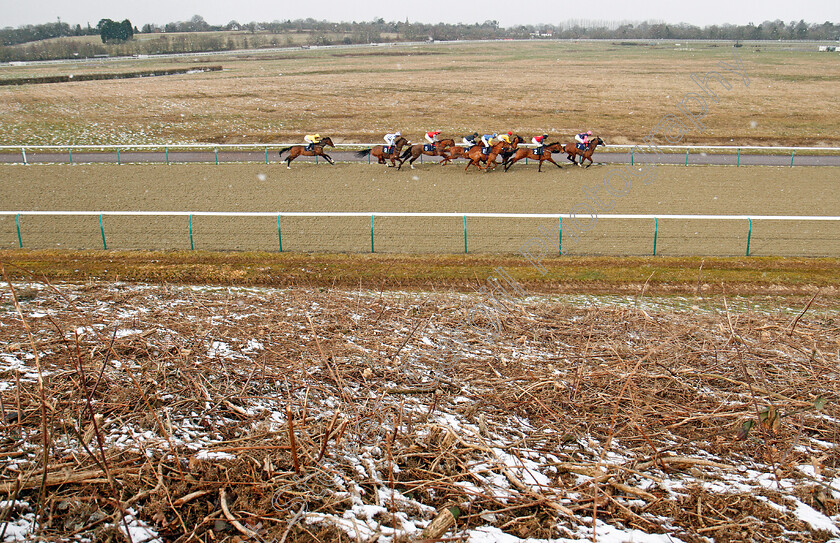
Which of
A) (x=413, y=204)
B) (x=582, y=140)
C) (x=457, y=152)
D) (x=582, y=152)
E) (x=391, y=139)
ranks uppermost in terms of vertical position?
(x=391, y=139)

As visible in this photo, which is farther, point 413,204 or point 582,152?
point 582,152

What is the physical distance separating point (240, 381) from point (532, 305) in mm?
5332

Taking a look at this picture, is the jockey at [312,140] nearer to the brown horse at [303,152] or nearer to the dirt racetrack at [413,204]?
the brown horse at [303,152]

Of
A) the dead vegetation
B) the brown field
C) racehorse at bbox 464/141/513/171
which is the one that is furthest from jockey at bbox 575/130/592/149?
the dead vegetation

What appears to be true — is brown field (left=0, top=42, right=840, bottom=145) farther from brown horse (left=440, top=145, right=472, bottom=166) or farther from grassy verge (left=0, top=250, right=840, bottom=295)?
grassy verge (left=0, top=250, right=840, bottom=295)

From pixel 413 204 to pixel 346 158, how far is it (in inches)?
379

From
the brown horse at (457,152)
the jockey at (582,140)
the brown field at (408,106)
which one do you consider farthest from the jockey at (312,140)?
the jockey at (582,140)

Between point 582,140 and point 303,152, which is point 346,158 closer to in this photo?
point 303,152

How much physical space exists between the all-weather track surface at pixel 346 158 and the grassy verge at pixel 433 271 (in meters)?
12.1

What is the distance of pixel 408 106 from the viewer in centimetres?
4225

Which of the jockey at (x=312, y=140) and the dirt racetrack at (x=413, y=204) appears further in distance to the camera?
the jockey at (x=312, y=140)

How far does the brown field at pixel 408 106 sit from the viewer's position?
3384cm

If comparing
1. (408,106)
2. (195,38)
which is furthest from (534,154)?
(195,38)

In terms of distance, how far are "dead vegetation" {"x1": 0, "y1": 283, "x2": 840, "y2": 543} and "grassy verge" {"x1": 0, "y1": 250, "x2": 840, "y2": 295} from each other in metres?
3.93
